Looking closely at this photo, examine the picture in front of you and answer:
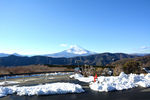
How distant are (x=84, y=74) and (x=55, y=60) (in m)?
118

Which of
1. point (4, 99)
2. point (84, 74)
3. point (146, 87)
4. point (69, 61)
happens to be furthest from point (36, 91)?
point (69, 61)

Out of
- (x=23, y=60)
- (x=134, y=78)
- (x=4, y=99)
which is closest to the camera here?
(x=4, y=99)

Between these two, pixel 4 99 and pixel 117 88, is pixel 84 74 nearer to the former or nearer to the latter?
pixel 117 88

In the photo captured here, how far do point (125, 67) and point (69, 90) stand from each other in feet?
53.0

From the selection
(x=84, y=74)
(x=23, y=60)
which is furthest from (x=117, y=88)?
(x=23, y=60)

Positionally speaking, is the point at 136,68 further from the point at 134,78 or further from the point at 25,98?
the point at 25,98

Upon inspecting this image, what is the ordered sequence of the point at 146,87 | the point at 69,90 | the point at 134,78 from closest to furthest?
the point at 69,90
the point at 146,87
the point at 134,78

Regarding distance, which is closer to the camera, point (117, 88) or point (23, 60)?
point (117, 88)

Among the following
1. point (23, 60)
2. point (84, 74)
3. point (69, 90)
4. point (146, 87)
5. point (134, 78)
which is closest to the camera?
point (69, 90)

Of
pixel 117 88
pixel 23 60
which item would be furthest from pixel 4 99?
pixel 23 60

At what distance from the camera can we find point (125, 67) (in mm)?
26234

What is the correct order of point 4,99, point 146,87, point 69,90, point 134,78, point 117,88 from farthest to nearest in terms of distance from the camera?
point 134,78
point 146,87
point 117,88
point 69,90
point 4,99

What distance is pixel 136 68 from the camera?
26.9m

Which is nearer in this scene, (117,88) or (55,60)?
(117,88)
